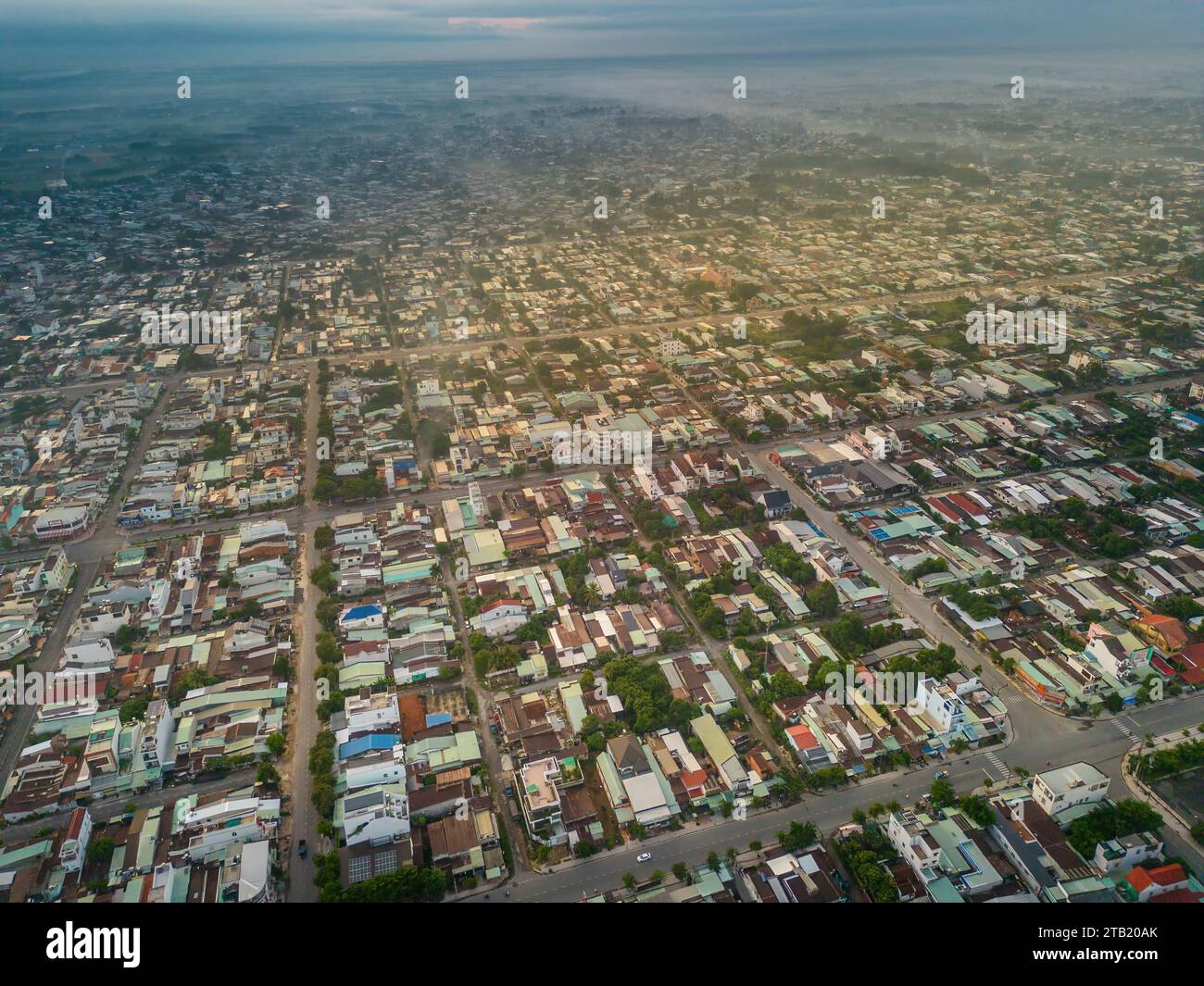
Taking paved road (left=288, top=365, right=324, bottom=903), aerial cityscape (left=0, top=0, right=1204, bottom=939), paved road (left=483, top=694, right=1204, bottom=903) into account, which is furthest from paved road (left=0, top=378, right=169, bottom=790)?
paved road (left=483, top=694, right=1204, bottom=903)

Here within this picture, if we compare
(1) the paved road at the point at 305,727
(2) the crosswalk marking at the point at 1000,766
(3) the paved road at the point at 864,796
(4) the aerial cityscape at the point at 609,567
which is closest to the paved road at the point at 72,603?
(4) the aerial cityscape at the point at 609,567

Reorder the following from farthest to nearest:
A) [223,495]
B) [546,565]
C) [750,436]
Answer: [750,436] < [223,495] < [546,565]

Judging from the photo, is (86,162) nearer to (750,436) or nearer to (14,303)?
(14,303)

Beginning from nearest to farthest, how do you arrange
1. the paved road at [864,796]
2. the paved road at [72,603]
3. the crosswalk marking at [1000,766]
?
1. the paved road at [864,796]
2. the crosswalk marking at [1000,766]
3. the paved road at [72,603]

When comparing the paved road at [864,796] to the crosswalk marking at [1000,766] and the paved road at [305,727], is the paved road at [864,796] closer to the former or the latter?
the crosswalk marking at [1000,766]

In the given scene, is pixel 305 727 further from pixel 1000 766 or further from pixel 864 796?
pixel 1000 766

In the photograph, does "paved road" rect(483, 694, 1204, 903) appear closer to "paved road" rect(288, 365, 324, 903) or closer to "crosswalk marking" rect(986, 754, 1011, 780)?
"crosswalk marking" rect(986, 754, 1011, 780)

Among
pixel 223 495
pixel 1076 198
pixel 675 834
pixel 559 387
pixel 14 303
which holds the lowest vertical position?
pixel 675 834

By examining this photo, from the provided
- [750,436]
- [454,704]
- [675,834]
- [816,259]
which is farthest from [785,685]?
[816,259]

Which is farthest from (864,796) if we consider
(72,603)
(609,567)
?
(72,603)
